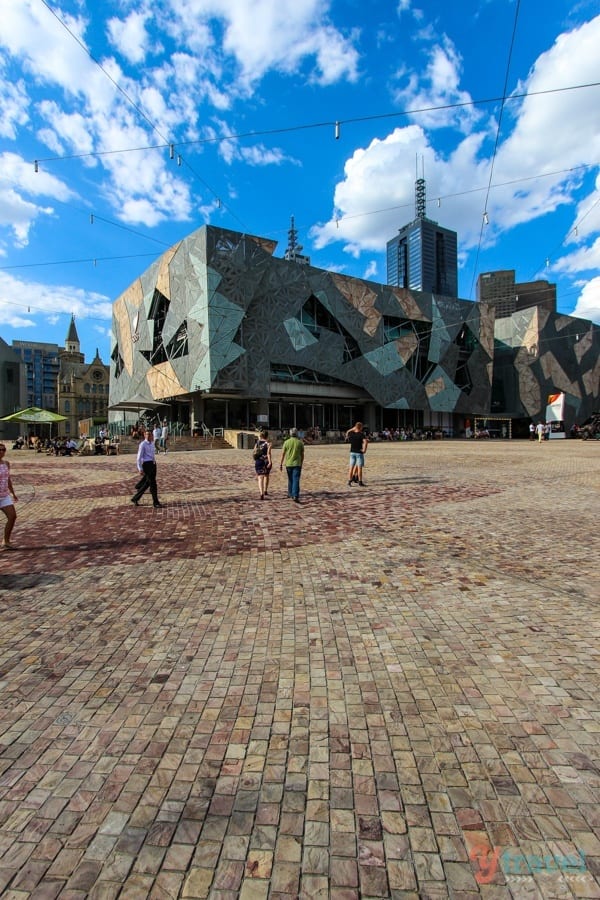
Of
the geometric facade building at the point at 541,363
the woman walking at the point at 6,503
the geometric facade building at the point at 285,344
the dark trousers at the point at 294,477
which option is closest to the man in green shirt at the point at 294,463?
the dark trousers at the point at 294,477

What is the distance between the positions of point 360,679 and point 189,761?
1.20 metres

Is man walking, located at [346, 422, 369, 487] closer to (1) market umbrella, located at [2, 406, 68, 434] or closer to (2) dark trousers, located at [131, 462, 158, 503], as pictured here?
(2) dark trousers, located at [131, 462, 158, 503]

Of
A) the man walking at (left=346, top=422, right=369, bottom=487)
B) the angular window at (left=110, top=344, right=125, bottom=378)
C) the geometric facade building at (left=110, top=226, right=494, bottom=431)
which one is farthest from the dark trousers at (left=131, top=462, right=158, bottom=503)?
the angular window at (left=110, top=344, right=125, bottom=378)

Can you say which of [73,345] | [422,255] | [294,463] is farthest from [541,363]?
[73,345]

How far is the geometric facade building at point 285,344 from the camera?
3594 centimetres

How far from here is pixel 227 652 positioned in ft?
11.1

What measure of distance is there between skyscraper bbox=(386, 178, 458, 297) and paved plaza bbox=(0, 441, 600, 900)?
88.6 ft

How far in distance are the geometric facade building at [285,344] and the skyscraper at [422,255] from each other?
11.2 metres

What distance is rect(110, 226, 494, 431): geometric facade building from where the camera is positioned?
118 feet

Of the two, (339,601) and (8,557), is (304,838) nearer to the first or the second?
(339,601)

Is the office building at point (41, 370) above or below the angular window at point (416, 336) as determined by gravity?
above

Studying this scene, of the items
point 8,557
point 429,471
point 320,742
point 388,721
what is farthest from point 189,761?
point 429,471

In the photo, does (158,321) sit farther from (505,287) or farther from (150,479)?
(150,479)

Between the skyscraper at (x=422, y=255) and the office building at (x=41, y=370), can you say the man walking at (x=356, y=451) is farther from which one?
the office building at (x=41, y=370)
